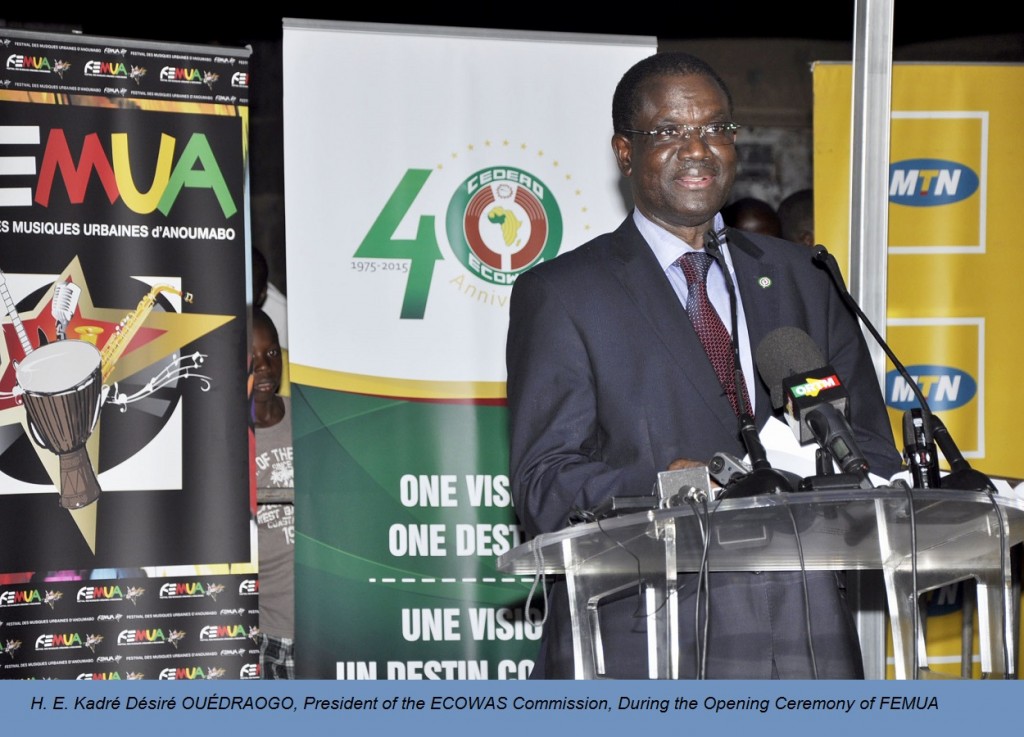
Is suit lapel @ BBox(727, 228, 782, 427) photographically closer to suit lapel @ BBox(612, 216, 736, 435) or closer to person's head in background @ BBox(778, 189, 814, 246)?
suit lapel @ BBox(612, 216, 736, 435)

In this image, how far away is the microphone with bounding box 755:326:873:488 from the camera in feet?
6.09

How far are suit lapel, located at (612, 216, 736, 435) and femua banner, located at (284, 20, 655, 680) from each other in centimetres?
180

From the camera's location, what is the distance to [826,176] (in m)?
4.75

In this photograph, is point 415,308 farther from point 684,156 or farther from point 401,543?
point 684,156

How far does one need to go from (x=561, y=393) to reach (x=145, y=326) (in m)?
2.24

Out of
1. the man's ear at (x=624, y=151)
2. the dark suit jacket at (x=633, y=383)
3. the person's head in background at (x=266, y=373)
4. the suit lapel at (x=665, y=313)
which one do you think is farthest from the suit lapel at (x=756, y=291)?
the person's head in background at (x=266, y=373)

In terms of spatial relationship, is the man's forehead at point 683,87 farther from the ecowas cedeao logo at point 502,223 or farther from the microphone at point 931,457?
the ecowas cedeao logo at point 502,223

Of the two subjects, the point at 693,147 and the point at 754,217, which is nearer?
the point at 693,147

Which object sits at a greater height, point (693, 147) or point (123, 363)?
point (693, 147)

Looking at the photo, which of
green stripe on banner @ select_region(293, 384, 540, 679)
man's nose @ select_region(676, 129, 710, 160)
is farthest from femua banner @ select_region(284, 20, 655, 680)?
man's nose @ select_region(676, 129, 710, 160)

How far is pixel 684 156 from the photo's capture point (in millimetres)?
2625

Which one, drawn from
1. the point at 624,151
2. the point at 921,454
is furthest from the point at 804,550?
the point at 624,151

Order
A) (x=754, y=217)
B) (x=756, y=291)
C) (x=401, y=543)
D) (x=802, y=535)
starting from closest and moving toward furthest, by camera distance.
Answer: (x=802, y=535) → (x=756, y=291) → (x=401, y=543) → (x=754, y=217)

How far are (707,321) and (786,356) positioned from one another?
0.48 m
